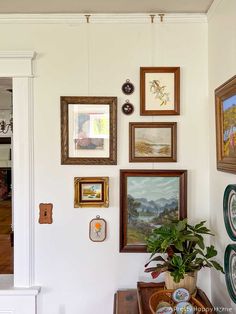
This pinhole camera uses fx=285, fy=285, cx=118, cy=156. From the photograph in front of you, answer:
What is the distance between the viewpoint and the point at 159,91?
1.73 m

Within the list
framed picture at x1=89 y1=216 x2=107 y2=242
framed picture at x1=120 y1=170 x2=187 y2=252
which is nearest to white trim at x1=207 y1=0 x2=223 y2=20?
framed picture at x1=120 y1=170 x2=187 y2=252

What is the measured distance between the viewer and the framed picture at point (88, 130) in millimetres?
1729

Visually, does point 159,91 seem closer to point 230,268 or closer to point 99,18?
point 99,18

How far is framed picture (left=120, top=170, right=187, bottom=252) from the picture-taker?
1.73 metres

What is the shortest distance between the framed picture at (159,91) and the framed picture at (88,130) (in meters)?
0.19

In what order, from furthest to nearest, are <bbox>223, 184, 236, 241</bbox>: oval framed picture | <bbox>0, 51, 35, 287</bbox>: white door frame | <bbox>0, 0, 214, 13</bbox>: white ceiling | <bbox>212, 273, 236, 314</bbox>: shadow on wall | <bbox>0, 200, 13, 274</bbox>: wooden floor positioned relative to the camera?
1. <bbox>0, 200, 13, 274</bbox>: wooden floor
2. <bbox>0, 51, 35, 287</bbox>: white door frame
3. <bbox>0, 0, 214, 13</bbox>: white ceiling
4. <bbox>212, 273, 236, 314</bbox>: shadow on wall
5. <bbox>223, 184, 236, 241</bbox>: oval framed picture

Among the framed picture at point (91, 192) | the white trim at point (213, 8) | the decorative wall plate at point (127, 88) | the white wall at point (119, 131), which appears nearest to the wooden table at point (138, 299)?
the white wall at point (119, 131)

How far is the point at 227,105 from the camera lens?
1402 millimetres

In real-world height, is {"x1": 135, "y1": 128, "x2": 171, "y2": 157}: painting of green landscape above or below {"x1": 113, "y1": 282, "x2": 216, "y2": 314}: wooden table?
above

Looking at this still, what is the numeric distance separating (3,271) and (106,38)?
73.1 inches

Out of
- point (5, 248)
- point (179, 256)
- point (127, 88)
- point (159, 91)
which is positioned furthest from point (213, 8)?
point (5, 248)

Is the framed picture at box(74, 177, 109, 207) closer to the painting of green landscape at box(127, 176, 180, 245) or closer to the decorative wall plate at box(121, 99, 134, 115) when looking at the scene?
the painting of green landscape at box(127, 176, 180, 245)

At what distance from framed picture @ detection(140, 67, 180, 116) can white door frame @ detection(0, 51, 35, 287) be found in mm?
688

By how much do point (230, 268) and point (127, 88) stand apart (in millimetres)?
1129
